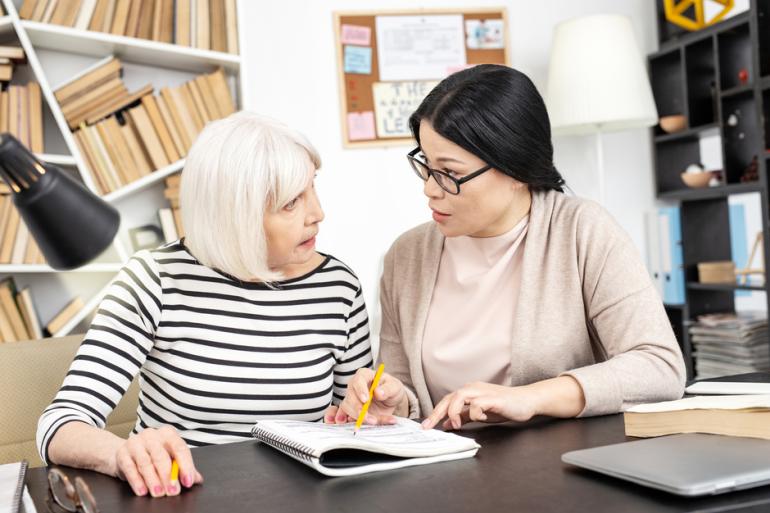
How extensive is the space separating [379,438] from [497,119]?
69cm

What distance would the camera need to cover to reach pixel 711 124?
354cm

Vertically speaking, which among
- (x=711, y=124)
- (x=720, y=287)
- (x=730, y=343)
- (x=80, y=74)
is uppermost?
(x=80, y=74)

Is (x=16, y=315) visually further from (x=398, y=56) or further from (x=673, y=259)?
(x=673, y=259)

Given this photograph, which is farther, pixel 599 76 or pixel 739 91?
pixel 599 76

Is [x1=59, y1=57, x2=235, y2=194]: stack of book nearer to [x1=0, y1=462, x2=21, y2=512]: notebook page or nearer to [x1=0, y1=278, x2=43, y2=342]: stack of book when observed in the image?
[x1=0, y1=278, x2=43, y2=342]: stack of book

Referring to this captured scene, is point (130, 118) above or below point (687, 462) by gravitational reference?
above

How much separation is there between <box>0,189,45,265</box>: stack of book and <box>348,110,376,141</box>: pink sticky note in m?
1.42

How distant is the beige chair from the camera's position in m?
1.47

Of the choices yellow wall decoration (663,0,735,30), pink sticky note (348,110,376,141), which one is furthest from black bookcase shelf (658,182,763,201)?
pink sticky note (348,110,376,141)

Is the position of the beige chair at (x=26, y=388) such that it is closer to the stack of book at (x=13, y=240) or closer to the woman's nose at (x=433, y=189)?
the woman's nose at (x=433, y=189)

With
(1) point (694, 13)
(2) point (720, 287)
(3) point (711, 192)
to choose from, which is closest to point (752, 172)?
(3) point (711, 192)

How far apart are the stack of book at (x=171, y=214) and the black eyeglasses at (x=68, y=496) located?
2.15 meters

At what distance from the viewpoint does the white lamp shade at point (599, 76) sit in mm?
3406

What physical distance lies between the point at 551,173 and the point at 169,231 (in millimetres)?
1859
